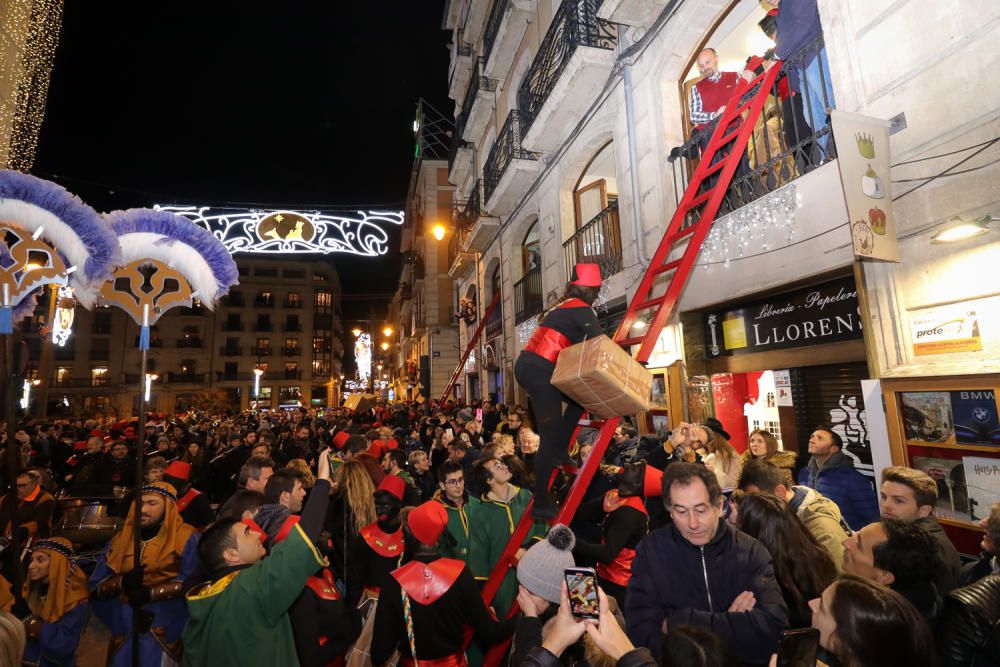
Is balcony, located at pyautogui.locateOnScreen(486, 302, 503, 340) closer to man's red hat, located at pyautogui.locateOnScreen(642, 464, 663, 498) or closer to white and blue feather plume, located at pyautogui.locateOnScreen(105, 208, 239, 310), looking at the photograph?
white and blue feather plume, located at pyautogui.locateOnScreen(105, 208, 239, 310)

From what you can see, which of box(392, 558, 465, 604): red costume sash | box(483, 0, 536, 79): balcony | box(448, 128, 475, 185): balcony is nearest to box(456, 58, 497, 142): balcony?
box(483, 0, 536, 79): balcony

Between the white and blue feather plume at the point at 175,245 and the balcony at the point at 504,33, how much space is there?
12200mm

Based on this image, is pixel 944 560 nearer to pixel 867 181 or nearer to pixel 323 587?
pixel 867 181

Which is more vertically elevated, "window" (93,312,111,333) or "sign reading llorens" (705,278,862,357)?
"window" (93,312,111,333)

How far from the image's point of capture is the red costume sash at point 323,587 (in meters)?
3.02

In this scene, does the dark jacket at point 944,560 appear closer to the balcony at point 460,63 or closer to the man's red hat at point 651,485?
the man's red hat at point 651,485

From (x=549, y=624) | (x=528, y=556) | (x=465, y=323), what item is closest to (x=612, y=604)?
(x=528, y=556)

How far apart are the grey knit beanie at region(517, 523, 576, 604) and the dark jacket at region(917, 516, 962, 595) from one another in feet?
6.11

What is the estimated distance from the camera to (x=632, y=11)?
820 centimetres

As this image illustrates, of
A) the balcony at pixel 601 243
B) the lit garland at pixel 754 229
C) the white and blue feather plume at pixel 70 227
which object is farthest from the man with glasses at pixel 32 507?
the balcony at pixel 601 243

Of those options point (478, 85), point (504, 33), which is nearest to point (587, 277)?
point (504, 33)

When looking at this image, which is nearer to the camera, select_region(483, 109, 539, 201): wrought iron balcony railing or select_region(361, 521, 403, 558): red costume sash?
select_region(361, 521, 403, 558): red costume sash

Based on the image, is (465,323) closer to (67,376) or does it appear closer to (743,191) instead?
(743,191)

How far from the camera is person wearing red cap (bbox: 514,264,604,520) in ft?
12.7
